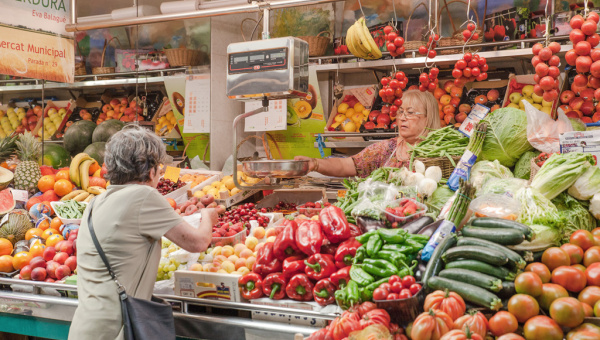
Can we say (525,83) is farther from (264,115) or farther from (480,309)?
(480,309)

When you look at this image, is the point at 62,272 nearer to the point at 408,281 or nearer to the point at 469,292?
the point at 408,281

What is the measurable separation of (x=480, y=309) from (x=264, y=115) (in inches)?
185

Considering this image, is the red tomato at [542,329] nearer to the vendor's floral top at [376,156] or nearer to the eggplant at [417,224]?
the eggplant at [417,224]

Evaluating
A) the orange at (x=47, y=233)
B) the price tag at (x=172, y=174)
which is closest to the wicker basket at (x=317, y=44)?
the price tag at (x=172, y=174)

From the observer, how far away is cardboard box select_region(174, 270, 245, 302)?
271cm

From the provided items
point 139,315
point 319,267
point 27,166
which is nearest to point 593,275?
point 319,267

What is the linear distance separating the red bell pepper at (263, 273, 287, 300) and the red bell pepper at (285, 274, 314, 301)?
0.14ft

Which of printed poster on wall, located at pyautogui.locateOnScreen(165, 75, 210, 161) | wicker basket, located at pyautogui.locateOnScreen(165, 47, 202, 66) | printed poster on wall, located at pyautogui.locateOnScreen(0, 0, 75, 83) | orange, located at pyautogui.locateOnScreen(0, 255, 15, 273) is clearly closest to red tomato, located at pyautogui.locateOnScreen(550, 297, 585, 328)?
orange, located at pyautogui.locateOnScreen(0, 255, 15, 273)

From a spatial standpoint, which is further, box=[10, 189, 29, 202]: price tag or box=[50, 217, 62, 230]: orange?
box=[10, 189, 29, 202]: price tag

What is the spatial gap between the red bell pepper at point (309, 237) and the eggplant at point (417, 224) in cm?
43

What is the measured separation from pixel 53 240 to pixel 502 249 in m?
3.12

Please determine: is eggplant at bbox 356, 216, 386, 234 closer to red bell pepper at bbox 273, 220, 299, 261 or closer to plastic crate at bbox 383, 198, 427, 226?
plastic crate at bbox 383, 198, 427, 226

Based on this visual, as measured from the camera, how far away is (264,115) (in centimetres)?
636

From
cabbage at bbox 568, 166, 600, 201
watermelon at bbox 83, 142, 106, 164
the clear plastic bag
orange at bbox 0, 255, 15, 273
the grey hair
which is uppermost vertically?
the clear plastic bag
